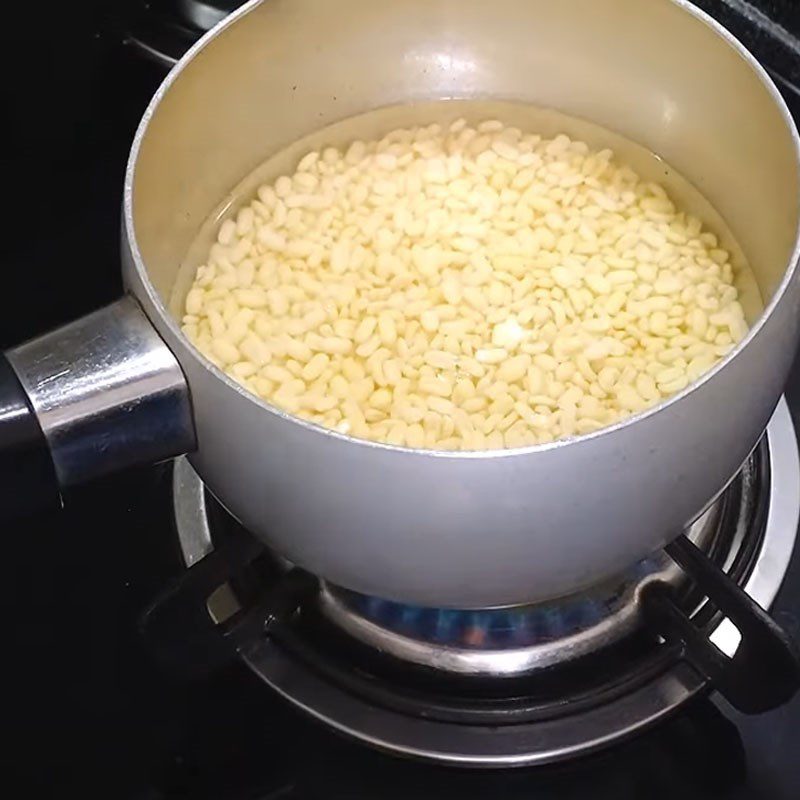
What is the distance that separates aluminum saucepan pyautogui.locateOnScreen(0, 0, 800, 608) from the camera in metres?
0.55

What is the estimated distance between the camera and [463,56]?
0.91 m

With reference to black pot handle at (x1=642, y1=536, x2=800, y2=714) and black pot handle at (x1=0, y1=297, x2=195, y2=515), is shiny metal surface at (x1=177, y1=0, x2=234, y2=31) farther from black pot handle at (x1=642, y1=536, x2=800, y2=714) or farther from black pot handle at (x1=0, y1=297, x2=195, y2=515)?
black pot handle at (x1=642, y1=536, x2=800, y2=714)

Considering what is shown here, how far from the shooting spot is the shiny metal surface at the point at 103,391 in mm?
572

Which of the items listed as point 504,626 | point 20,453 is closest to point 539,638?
point 504,626

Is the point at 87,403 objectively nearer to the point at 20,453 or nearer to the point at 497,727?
the point at 20,453

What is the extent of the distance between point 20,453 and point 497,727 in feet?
1.09

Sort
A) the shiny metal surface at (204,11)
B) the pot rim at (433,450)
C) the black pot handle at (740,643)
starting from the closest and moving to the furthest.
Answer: the pot rim at (433,450)
the black pot handle at (740,643)
the shiny metal surface at (204,11)

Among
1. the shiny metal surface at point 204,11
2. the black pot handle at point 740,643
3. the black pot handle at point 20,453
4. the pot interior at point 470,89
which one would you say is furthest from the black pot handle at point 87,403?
the shiny metal surface at point 204,11

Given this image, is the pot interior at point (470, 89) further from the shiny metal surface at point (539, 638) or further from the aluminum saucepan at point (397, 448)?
the shiny metal surface at point (539, 638)

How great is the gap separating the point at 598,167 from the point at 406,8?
7.2 inches

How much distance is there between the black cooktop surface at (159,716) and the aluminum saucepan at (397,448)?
0.52 ft

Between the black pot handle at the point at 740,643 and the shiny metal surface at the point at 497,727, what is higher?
the black pot handle at the point at 740,643

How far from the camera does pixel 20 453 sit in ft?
1.86

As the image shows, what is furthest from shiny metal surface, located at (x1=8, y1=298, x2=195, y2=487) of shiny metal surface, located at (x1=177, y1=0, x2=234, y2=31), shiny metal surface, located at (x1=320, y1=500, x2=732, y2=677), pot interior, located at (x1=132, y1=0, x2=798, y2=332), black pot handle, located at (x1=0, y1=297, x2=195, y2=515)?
shiny metal surface, located at (x1=177, y1=0, x2=234, y2=31)
